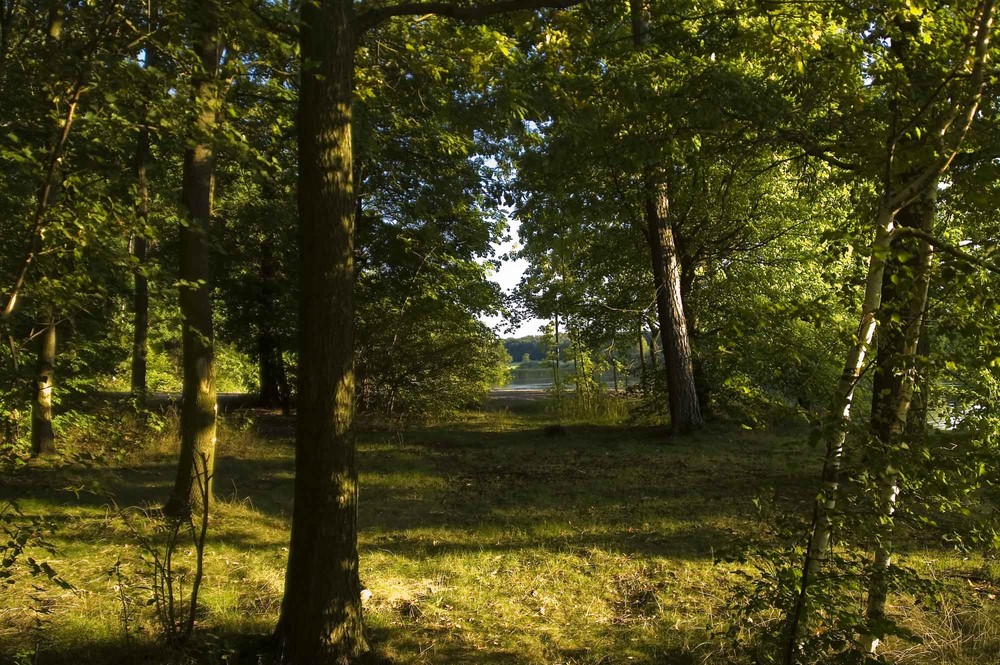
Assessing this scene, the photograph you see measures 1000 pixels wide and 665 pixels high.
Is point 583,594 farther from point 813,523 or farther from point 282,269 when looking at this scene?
point 282,269

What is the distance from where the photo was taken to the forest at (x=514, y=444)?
2.93 metres

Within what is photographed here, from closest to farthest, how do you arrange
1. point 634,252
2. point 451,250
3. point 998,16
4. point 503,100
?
point 998,16, point 503,100, point 451,250, point 634,252

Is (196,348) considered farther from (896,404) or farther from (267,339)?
(267,339)

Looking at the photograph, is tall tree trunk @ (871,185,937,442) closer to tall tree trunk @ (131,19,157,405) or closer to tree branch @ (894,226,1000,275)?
tree branch @ (894,226,1000,275)

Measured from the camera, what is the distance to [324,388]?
3822 mm

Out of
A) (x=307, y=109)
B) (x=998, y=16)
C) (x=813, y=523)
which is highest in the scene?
(x=998, y=16)

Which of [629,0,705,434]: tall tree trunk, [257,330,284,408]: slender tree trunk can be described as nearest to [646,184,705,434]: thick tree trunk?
[629,0,705,434]: tall tree trunk

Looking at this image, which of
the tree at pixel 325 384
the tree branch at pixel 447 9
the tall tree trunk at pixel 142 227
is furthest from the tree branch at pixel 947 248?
the tall tree trunk at pixel 142 227

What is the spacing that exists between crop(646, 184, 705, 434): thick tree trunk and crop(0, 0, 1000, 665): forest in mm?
72

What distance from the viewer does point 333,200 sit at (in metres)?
3.88

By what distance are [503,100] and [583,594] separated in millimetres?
4438

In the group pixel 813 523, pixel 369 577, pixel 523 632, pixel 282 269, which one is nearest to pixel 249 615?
pixel 369 577

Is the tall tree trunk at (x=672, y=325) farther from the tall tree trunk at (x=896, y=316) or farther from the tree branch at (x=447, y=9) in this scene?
the tall tree trunk at (x=896, y=316)

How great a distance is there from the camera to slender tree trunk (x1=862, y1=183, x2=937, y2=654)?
2.56m
